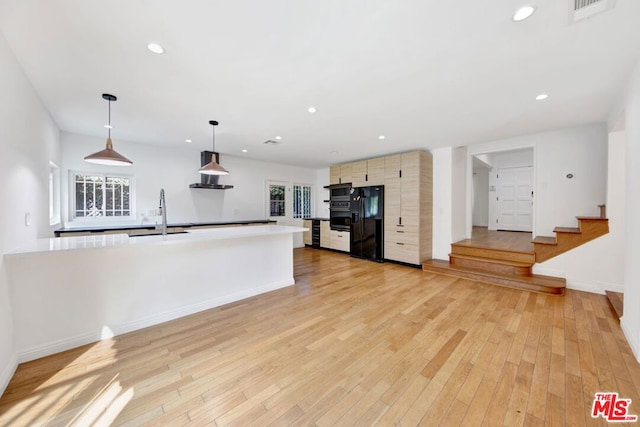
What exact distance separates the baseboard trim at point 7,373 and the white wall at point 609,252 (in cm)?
653

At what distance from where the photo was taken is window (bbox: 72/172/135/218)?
4375mm

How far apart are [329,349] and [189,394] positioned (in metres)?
1.13

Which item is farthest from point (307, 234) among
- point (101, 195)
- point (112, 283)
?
point (112, 283)

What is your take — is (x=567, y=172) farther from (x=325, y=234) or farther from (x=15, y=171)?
(x=15, y=171)

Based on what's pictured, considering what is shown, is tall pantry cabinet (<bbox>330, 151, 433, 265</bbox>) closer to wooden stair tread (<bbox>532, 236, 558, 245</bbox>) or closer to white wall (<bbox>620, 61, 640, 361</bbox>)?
wooden stair tread (<bbox>532, 236, 558, 245</bbox>)

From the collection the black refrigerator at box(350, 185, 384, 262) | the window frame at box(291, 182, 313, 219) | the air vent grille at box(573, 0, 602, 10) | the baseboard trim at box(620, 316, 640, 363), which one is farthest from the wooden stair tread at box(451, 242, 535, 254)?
the window frame at box(291, 182, 313, 219)

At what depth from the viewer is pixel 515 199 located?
744cm

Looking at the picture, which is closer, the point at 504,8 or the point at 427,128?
the point at 504,8

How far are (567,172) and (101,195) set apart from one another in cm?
842

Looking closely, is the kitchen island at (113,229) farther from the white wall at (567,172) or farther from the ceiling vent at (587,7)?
the white wall at (567,172)

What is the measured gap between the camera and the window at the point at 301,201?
24.9 ft

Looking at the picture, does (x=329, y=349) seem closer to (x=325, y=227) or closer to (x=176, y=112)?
(x=176, y=112)

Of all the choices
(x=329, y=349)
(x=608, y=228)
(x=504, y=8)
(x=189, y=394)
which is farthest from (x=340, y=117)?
(x=608, y=228)

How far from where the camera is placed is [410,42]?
1854mm
